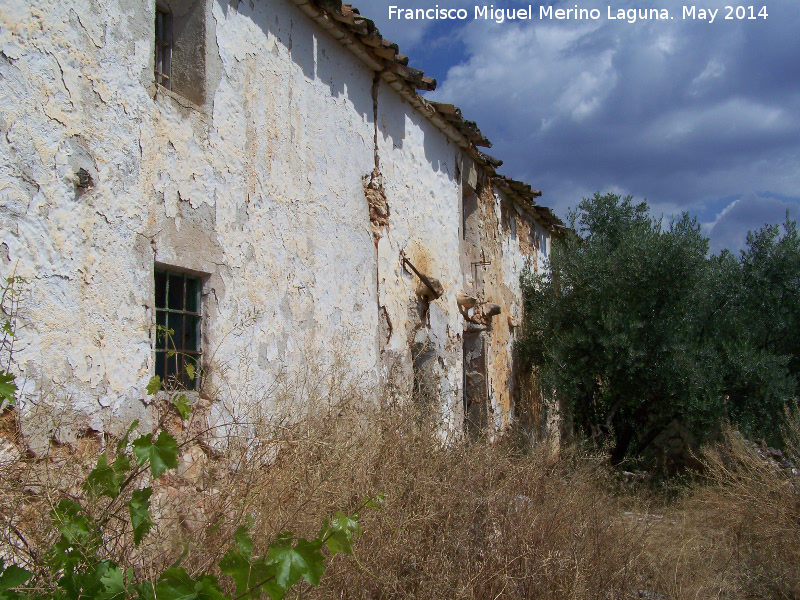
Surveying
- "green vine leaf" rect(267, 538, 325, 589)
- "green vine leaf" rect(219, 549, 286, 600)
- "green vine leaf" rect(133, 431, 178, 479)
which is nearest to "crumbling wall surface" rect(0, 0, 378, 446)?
"green vine leaf" rect(133, 431, 178, 479)

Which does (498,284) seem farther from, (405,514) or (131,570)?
(131,570)

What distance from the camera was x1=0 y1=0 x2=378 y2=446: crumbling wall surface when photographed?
348 centimetres

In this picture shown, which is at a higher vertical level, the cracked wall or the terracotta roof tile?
the terracotta roof tile

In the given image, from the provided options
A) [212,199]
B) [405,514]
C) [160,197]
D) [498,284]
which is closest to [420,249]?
[498,284]

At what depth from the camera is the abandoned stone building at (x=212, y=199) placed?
3531 mm

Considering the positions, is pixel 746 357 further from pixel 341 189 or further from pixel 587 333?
pixel 341 189

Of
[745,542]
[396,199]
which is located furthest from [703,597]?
[396,199]

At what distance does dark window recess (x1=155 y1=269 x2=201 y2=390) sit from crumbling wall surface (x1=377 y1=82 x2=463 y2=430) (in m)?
2.53

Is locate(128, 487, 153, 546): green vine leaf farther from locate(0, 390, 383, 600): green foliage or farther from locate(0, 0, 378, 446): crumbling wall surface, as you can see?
locate(0, 0, 378, 446): crumbling wall surface

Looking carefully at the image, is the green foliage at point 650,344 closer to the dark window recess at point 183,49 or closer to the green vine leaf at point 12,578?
the dark window recess at point 183,49

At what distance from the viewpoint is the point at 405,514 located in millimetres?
3945

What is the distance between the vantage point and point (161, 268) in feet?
14.1

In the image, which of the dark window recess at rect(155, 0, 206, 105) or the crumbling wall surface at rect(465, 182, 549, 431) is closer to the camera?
the dark window recess at rect(155, 0, 206, 105)

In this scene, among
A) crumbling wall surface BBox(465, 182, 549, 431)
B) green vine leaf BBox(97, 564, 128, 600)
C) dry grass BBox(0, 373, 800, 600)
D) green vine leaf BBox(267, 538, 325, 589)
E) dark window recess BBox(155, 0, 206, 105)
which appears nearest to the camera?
green vine leaf BBox(267, 538, 325, 589)
